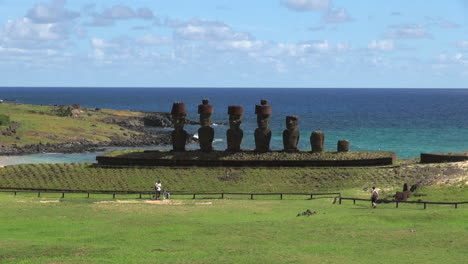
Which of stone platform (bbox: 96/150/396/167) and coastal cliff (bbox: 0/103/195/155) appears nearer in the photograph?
stone platform (bbox: 96/150/396/167)

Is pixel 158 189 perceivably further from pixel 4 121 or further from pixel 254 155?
pixel 4 121

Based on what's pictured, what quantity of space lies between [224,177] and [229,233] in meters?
25.4

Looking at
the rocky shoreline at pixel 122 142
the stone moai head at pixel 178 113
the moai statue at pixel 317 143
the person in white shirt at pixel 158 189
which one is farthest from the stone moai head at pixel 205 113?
the rocky shoreline at pixel 122 142

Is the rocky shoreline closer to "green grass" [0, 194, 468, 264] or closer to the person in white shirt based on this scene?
the person in white shirt

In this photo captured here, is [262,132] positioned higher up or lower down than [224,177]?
higher up

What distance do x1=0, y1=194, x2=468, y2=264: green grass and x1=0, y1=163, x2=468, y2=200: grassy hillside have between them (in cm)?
1023

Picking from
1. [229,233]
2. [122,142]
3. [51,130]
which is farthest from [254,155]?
[51,130]

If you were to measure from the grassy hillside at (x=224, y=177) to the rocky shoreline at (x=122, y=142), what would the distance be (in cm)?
5272

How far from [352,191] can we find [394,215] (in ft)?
50.9

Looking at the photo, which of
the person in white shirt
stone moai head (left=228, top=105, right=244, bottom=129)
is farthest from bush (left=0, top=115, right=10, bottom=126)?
the person in white shirt

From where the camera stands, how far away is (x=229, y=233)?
118ft

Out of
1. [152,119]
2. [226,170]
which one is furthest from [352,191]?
[152,119]

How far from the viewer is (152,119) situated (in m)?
177

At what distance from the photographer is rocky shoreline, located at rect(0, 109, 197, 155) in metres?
116
